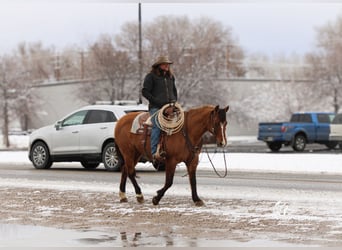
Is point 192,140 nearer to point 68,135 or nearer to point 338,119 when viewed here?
point 68,135

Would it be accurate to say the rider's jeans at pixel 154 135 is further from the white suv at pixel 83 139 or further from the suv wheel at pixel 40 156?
the suv wheel at pixel 40 156

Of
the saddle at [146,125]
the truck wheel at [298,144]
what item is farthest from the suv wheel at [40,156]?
the truck wheel at [298,144]

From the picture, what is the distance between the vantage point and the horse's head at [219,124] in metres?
13.1

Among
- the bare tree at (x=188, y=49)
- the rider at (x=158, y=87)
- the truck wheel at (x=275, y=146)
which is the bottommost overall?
the truck wheel at (x=275, y=146)

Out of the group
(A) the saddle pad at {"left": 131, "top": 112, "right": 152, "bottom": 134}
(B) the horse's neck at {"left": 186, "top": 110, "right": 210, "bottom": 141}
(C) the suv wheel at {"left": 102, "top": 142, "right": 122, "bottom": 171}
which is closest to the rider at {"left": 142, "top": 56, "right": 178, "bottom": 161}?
(A) the saddle pad at {"left": 131, "top": 112, "right": 152, "bottom": 134}

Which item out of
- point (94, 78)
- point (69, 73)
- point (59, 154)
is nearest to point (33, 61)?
point (69, 73)

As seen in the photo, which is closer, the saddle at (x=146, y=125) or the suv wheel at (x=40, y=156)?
the saddle at (x=146, y=125)

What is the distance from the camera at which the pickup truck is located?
3769cm

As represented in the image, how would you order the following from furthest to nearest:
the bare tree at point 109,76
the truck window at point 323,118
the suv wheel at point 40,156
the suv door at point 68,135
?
the bare tree at point 109,76
the truck window at point 323,118
the suv wheel at point 40,156
the suv door at point 68,135

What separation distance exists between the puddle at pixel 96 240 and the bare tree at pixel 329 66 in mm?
50122

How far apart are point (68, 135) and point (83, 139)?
0.59m

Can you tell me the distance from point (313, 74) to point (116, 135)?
49340 millimetres

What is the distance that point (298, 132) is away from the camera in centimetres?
3806

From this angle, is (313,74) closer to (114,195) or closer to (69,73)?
(69,73)
